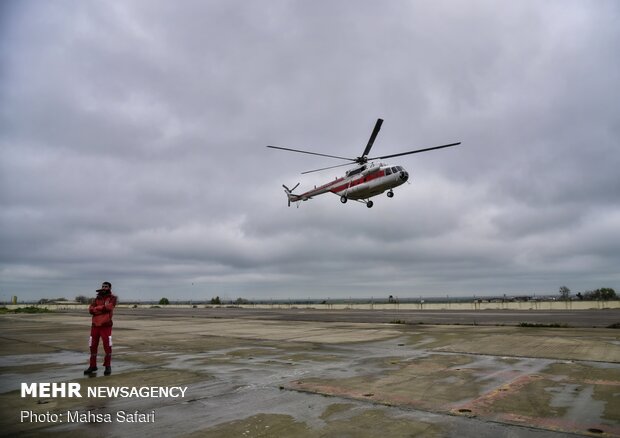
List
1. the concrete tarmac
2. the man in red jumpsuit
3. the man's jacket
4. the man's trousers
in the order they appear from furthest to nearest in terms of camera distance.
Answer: the man's jacket, the man in red jumpsuit, the man's trousers, the concrete tarmac

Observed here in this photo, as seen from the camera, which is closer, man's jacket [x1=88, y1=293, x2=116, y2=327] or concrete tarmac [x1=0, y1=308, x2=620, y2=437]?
concrete tarmac [x1=0, y1=308, x2=620, y2=437]

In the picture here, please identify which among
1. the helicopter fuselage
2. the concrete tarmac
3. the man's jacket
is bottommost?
the concrete tarmac

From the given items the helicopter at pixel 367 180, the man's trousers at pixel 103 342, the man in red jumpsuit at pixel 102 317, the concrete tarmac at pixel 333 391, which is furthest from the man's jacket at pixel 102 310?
the helicopter at pixel 367 180

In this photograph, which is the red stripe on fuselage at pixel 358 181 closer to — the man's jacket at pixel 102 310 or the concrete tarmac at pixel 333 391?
the concrete tarmac at pixel 333 391

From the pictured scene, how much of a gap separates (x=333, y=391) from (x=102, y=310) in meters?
5.56

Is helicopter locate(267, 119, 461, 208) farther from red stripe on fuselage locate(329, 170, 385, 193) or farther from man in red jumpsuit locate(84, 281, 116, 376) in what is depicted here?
man in red jumpsuit locate(84, 281, 116, 376)

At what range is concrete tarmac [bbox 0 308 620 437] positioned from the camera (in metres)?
5.14

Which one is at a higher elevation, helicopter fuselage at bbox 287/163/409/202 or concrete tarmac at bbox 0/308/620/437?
helicopter fuselage at bbox 287/163/409/202

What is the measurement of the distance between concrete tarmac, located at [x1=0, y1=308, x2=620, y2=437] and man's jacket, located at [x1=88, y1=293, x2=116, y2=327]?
108cm

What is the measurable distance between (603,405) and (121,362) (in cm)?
975

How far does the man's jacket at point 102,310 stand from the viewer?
30.4 ft

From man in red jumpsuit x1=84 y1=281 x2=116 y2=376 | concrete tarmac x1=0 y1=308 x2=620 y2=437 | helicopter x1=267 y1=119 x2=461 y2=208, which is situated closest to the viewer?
concrete tarmac x1=0 y1=308 x2=620 y2=437

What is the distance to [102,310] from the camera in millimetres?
9273

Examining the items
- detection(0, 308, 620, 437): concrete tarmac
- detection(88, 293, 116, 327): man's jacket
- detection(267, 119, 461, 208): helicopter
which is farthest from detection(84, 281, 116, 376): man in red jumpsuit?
detection(267, 119, 461, 208): helicopter
